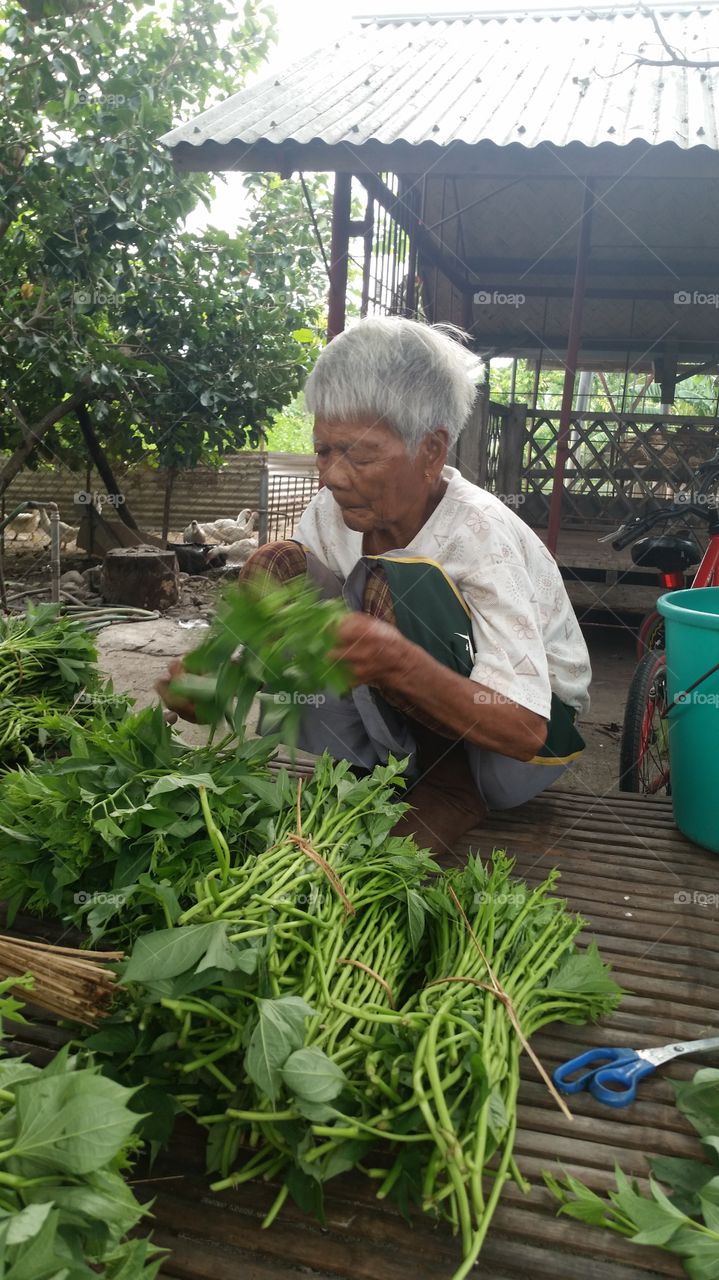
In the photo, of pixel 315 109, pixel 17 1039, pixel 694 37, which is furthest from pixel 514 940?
pixel 694 37

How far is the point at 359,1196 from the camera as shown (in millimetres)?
1171

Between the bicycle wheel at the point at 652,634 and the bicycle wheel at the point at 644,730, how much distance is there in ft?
1.49

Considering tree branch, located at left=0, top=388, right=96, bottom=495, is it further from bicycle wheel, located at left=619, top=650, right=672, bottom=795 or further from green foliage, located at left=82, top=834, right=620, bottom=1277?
green foliage, located at left=82, top=834, right=620, bottom=1277

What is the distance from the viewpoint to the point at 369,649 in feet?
5.85

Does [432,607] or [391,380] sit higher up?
[391,380]

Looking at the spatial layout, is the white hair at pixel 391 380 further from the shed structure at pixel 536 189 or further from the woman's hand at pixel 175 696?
the shed structure at pixel 536 189

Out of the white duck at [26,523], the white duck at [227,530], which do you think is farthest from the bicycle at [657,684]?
the white duck at [26,523]

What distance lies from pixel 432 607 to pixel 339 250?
3441 millimetres

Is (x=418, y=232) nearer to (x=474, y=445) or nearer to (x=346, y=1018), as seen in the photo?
(x=474, y=445)

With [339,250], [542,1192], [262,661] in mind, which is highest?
[339,250]

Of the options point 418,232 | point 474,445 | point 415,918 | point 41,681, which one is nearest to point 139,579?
point 474,445

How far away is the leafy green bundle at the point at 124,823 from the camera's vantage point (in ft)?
4.67

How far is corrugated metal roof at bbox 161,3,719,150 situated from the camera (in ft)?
14.5

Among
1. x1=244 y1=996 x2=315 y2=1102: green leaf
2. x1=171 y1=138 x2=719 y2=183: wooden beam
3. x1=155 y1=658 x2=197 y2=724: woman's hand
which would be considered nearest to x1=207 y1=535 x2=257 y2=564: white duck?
x1=171 y1=138 x2=719 y2=183: wooden beam
